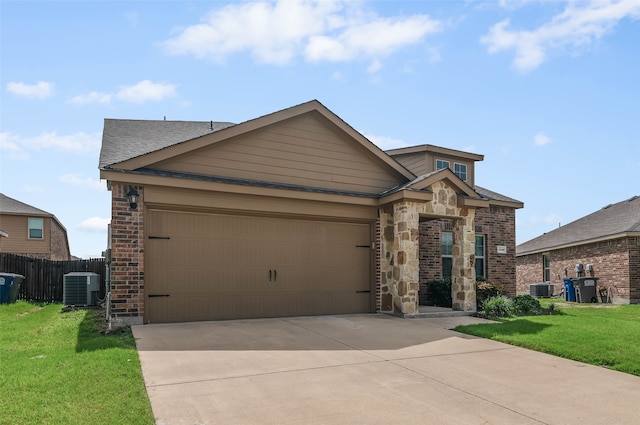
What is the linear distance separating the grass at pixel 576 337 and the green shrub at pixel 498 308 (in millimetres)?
411

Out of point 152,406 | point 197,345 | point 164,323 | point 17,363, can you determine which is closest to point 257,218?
point 164,323

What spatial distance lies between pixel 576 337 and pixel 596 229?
52.5ft

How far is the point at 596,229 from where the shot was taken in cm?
2230

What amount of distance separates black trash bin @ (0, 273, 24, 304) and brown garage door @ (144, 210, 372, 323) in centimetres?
792

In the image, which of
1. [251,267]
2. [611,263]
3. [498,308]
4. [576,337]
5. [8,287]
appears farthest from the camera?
[611,263]

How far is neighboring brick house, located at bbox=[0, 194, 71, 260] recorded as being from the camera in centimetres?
2674

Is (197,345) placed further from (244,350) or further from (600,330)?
(600,330)

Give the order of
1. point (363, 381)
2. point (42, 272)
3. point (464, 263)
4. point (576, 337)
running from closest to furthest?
point (363, 381), point (576, 337), point (464, 263), point (42, 272)

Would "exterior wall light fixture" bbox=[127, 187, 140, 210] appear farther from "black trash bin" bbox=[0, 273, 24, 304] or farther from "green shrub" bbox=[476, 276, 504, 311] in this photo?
"green shrub" bbox=[476, 276, 504, 311]

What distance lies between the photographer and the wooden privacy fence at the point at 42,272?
16234 mm

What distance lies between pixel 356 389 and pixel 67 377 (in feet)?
10.9

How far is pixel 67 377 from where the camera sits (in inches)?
213

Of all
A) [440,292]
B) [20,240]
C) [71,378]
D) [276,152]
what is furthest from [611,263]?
[20,240]

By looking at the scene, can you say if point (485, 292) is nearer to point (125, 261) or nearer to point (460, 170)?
point (460, 170)
